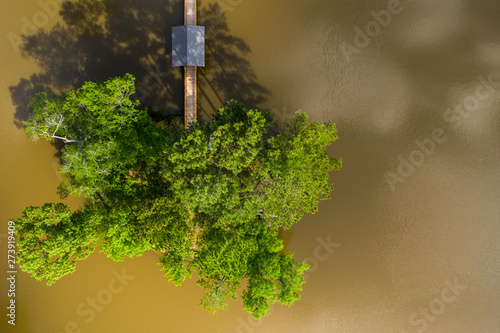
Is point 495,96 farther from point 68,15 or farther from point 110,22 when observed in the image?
point 68,15

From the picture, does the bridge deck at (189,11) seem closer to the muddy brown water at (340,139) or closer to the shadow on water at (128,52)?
the shadow on water at (128,52)

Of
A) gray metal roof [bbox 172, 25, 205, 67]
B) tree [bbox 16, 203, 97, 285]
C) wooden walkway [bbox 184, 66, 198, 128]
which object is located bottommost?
tree [bbox 16, 203, 97, 285]

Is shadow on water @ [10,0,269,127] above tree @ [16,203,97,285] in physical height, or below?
above

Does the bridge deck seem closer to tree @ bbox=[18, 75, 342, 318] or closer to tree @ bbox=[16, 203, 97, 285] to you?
tree @ bbox=[18, 75, 342, 318]

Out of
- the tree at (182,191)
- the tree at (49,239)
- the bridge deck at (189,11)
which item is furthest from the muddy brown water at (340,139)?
the tree at (49,239)

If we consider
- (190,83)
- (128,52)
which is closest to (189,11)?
(190,83)

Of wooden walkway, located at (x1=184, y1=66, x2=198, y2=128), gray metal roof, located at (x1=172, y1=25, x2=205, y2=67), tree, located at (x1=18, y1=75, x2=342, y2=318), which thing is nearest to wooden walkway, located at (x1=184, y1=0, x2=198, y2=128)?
wooden walkway, located at (x1=184, y1=66, x2=198, y2=128)
